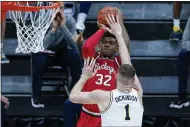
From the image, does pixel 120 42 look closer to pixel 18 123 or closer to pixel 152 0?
pixel 18 123

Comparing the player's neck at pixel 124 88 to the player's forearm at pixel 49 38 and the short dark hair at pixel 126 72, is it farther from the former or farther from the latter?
the player's forearm at pixel 49 38

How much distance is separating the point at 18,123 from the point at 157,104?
148 centimetres

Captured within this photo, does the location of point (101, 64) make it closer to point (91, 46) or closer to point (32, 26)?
point (91, 46)

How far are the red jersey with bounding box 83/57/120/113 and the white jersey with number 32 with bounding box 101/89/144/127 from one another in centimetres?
59

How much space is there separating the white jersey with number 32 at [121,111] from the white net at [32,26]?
177cm

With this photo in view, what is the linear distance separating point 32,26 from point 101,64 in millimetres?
1283

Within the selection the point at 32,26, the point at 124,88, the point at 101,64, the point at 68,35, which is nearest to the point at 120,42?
the point at 101,64

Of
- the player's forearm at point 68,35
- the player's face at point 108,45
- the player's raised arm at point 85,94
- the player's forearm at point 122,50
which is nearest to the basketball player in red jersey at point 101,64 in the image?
the player's face at point 108,45

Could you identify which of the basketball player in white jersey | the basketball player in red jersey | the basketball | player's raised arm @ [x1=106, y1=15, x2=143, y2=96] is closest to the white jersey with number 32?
the basketball player in white jersey

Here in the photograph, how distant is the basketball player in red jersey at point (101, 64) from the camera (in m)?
4.73

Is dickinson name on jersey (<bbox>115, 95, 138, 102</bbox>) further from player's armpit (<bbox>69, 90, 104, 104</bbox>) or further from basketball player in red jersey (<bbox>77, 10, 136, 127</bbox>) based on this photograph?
basketball player in red jersey (<bbox>77, 10, 136, 127</bbox>)

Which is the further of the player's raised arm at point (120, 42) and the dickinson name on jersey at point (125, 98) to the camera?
the player's raised arm at point (120, 42)

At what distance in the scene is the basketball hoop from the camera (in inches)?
224

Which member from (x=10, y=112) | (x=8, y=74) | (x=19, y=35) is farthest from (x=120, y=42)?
(x=8, y=74)
